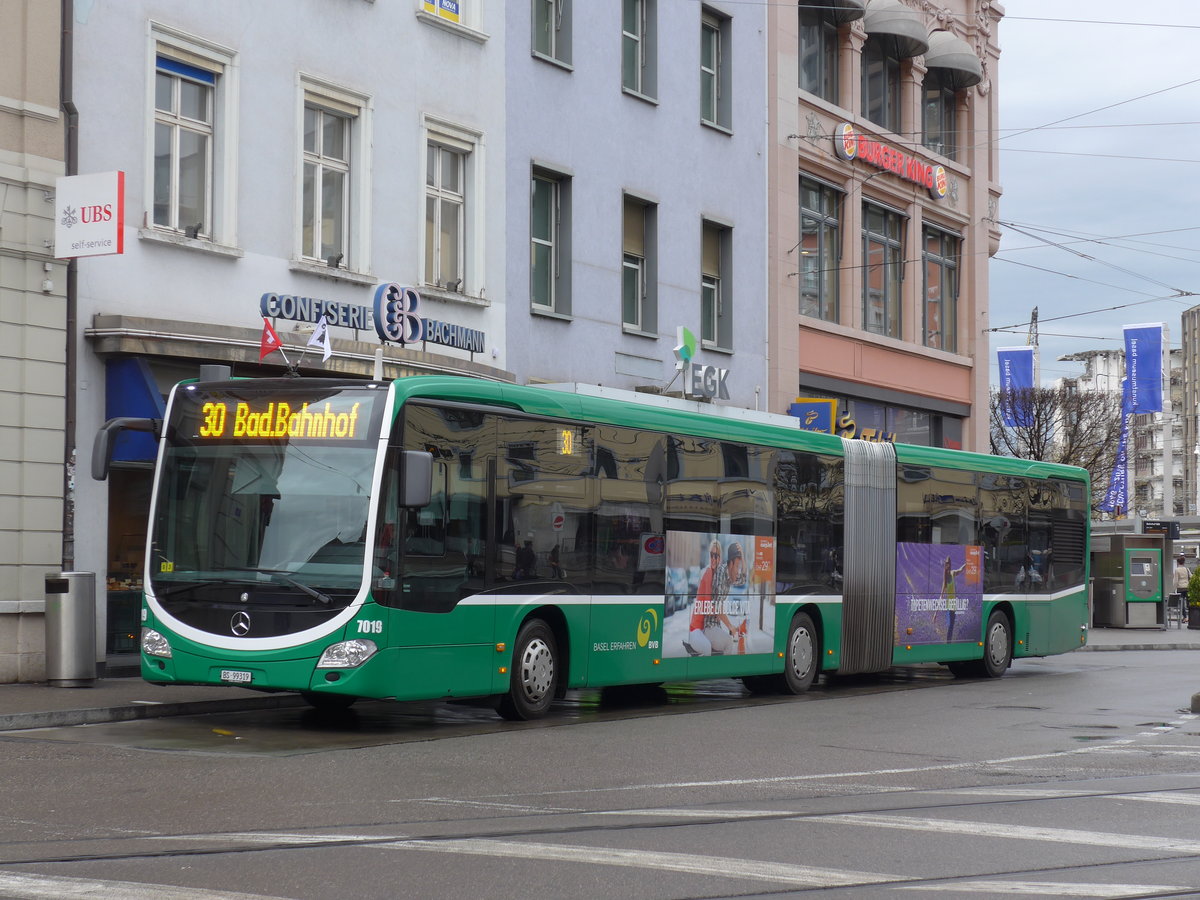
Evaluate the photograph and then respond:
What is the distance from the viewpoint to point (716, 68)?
3042 cm

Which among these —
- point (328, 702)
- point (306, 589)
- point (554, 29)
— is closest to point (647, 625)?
point (328, 702)

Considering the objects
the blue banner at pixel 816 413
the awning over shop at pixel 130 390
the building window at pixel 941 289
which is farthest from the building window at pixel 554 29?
the building window at pixel 941 289

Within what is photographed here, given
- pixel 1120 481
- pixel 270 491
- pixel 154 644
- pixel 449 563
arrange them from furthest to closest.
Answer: pixel 1120 481 → pixel 449 563 → pixel 154 644 → pixel 270 491

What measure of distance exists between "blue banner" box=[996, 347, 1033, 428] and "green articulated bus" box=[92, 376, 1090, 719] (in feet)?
137

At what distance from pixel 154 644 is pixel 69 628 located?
9.97ft

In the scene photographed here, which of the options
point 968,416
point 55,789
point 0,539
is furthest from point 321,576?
point 968,416

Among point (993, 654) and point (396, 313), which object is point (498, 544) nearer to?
point (396, 313)

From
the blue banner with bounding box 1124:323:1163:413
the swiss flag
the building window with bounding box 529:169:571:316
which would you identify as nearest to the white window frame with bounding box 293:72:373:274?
the swiss flag

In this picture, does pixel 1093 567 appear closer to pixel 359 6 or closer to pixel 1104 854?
pixel 359 6

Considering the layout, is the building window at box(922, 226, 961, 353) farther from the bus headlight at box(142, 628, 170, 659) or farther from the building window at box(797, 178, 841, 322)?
the bus headlight at box(142, 628, 170, 659)

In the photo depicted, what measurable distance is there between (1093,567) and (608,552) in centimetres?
2728

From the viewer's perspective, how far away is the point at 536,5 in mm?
25703

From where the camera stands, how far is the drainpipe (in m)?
17.5

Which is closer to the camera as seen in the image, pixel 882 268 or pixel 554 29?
pixel 554 29
